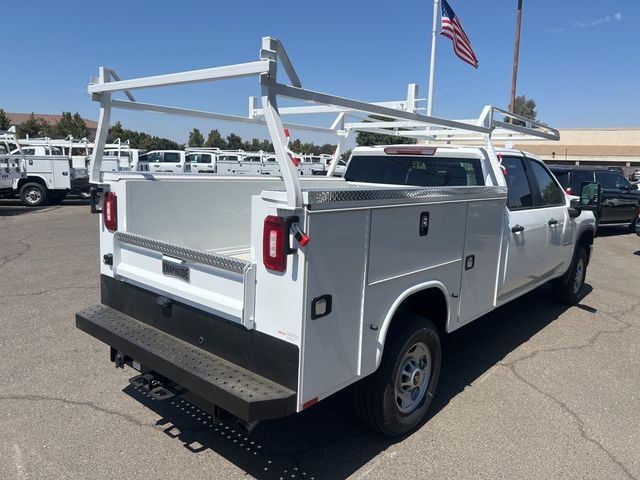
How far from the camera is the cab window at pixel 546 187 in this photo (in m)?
5.37

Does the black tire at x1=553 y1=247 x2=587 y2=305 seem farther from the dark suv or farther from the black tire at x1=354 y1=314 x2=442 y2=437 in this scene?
the dark suv

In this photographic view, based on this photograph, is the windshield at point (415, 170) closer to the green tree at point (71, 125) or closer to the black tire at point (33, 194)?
the black tire at point (33, 194)

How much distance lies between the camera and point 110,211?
11.8 ft

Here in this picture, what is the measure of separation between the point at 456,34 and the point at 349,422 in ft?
→ 36.8

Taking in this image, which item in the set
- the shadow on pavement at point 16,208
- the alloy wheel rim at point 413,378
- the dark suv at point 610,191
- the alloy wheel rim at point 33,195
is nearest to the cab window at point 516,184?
the alloy wheel rim at point 413,378

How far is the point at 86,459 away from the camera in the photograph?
3059mm

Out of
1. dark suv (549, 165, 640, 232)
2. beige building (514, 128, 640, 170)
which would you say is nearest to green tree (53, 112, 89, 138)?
beige building (514, 128, 640, 170)

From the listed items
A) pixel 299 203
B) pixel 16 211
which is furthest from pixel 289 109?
pixel 16 211

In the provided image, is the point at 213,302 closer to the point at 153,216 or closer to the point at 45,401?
the point at 153,216

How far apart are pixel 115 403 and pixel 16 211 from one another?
15.7 m

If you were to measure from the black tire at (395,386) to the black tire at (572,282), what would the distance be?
148 inches

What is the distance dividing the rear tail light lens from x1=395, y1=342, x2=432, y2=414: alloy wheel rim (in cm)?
124

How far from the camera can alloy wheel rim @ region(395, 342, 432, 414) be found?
3377mm

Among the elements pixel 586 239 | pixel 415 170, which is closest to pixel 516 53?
pixel 586 239
